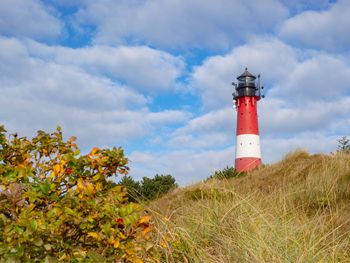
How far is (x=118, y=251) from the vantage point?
3.44m

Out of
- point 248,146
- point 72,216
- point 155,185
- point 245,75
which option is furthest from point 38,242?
point 245,75

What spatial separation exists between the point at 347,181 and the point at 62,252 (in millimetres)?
7549

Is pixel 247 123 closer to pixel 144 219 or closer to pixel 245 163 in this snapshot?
pixel 245 163

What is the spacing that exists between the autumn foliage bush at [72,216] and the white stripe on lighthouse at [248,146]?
78.8ft

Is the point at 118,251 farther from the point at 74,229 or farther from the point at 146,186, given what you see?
the point at 146,186

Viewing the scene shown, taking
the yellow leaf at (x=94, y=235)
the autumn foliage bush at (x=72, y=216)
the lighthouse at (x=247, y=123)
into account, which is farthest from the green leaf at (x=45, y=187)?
the lighthouse at (x=247, y=123)

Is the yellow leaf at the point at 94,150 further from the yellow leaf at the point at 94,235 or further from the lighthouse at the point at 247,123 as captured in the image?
the lighthouse at the point at 247,123

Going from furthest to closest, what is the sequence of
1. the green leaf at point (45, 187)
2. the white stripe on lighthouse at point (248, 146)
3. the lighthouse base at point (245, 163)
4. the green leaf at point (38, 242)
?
the white stripe on lighthouse at point (248, 146) → the lighthouse base at point (245, 163) → the green leaf at point (45, 187) → the green leaf at point (38, 242)

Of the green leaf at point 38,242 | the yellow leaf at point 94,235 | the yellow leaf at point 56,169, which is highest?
the yellow leaf at point 56,169

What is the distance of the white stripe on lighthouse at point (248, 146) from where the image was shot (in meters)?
27.6

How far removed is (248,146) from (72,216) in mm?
25096

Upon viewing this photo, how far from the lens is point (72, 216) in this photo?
3.27 metres

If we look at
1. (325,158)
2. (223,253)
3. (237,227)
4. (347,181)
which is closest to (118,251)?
(223,253)

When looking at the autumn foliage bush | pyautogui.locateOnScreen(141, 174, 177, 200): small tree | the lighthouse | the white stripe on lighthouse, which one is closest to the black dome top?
the lighthouse
